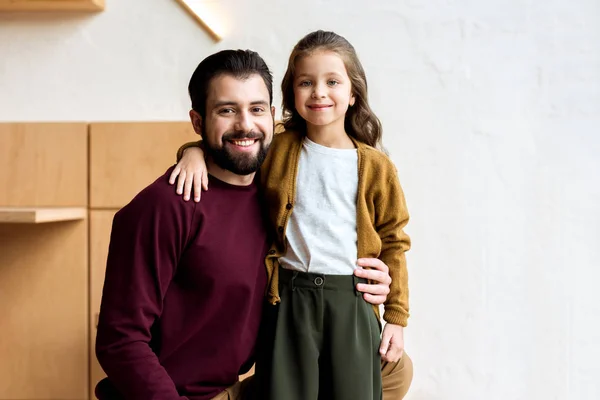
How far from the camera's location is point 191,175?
1.52m

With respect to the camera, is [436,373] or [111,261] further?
[436,373]

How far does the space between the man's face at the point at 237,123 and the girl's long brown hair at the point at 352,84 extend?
5.7 inches

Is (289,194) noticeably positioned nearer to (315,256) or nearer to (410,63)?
(315,256)

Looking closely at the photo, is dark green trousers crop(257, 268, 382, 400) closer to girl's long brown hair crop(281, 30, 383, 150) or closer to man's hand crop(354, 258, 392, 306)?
man's hand crop(354, 258, 392, 306)

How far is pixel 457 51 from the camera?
2525mm

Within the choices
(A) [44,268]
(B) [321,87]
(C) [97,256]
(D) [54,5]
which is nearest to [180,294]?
(B) [321,87]

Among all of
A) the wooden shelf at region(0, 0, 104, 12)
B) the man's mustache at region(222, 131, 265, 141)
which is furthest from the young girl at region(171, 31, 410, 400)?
the wooden shelf at region(0, 0, 104, 12)

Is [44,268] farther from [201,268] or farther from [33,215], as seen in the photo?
[201,268]

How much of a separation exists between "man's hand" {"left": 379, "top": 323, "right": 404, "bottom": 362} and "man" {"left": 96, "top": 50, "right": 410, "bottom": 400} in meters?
0.15

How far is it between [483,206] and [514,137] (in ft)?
0.96

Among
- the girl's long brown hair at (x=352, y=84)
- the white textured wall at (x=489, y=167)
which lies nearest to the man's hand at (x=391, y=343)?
the girl's long brown hair at (x=352, y=84)

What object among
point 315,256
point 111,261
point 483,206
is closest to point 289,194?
point 315,256

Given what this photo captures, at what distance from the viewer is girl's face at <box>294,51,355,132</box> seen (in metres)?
1.58

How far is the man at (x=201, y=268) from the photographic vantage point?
1.43 metres
